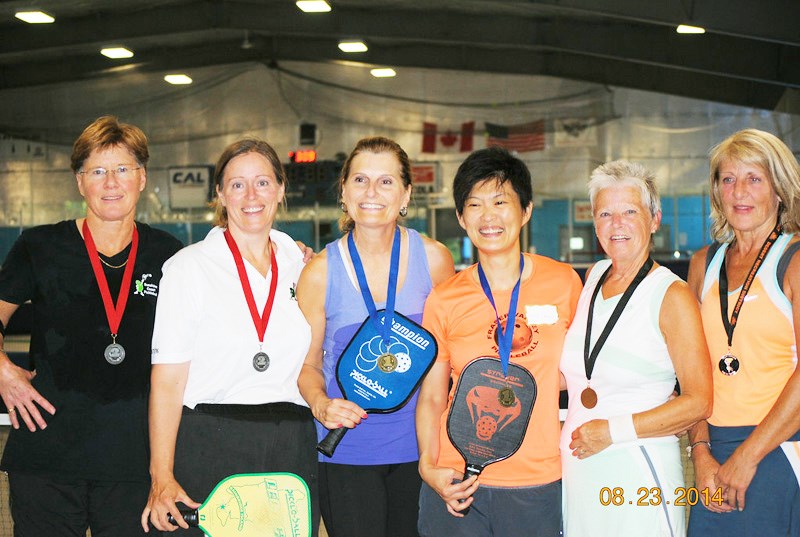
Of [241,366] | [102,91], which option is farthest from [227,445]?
[102,91]

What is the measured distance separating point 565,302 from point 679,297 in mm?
423

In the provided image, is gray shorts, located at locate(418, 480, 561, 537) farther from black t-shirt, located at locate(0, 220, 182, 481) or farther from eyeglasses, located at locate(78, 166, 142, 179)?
eyeglasses, located at locate(78, 166, 142, 179)

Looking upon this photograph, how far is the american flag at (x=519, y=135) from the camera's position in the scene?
833 inches

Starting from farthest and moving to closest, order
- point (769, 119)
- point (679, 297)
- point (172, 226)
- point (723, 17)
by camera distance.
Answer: point (172, 226) < point (769, 119) < point (723, 17) < point (679, 297)

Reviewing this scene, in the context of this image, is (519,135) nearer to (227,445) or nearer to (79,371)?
(79,371)

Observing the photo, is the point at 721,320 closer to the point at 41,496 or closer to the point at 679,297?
the point at 679,297

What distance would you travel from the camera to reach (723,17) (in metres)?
12.8

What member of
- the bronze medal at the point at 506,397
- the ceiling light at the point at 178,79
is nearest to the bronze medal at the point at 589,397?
the bronze medal at the point at 506,397

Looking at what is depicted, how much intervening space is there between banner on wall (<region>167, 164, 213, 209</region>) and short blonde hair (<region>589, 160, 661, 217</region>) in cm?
1987

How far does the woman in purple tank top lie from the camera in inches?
123

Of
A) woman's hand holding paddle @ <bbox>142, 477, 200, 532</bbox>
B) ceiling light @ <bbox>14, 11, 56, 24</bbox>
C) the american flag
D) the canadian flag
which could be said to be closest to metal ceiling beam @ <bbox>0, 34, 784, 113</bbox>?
the american flag

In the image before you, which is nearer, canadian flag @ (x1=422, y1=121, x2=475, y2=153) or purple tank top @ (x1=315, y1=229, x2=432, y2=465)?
purple tank top @ (x1=315, y1=229, x2=432, y2=465)

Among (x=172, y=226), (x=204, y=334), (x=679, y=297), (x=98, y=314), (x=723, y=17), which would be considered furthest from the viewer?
(x=172, y=226)

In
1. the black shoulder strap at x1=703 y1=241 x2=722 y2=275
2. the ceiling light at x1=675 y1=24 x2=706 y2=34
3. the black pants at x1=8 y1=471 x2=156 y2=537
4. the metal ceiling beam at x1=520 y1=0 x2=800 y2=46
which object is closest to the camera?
the black pants at x1=8 y1=471 x2=156 y2=537
